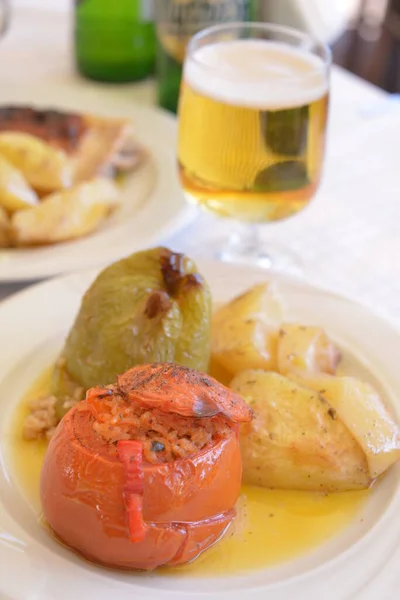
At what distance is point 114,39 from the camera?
210 centimetres

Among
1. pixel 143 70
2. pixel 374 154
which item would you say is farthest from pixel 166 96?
pixel 374 154

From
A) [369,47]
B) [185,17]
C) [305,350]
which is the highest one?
[185,17]

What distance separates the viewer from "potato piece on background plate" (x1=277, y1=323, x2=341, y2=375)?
41.9 inches

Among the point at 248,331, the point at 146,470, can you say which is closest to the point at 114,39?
the point at 248,331

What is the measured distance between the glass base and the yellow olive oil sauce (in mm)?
609

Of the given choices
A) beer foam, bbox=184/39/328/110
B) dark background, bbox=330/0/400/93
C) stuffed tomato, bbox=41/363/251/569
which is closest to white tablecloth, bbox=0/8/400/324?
beer foam, bbox=184/39/328/110

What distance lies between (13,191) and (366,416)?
861 mm

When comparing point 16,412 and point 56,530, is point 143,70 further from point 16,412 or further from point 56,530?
point 56,530

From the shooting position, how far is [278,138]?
50.0 inches

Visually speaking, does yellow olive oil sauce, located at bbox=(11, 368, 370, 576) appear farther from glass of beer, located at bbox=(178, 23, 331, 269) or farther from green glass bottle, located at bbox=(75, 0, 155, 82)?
green glass bottle, located at bbox=(75, 0, 155, 82)

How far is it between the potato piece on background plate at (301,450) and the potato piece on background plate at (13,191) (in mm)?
734

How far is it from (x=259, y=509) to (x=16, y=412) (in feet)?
1.16

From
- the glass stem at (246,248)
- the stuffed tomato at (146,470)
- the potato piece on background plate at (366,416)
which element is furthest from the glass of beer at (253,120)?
the stuffed tomato at (146,470)

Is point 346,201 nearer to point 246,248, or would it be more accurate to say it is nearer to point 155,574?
point 246,248
